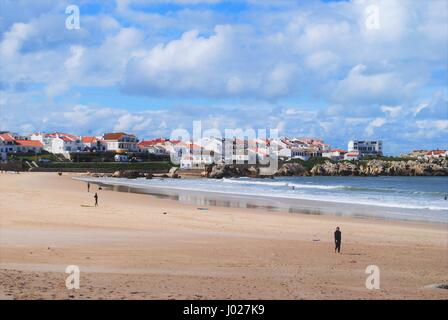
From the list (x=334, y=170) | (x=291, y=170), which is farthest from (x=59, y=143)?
(x=334, y=170)

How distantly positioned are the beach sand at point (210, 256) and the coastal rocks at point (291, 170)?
82.7m

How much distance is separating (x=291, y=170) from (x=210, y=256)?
96.9 meters

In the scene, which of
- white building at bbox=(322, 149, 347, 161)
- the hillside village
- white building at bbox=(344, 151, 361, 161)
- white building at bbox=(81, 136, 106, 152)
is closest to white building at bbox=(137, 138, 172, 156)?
the hillside village

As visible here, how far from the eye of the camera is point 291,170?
110750 millimetres

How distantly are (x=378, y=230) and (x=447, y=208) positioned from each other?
16.6m

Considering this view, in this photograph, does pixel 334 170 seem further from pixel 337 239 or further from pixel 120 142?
pixel 337 239

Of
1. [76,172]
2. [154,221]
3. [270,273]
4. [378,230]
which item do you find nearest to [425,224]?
[378,230]

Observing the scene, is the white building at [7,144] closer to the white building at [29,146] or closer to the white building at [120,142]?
the white building at [29,146]

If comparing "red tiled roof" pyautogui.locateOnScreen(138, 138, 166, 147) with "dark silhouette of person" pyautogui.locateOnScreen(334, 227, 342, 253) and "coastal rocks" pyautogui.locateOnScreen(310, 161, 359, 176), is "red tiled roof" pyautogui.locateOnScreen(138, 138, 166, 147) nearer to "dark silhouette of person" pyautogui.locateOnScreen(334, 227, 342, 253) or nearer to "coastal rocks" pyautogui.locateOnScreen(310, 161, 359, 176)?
"coastal rocks" pyautogui.locateOnScreen(310, 161, 359, 176)

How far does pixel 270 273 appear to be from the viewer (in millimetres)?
12664

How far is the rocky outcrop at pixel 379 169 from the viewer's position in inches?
4515

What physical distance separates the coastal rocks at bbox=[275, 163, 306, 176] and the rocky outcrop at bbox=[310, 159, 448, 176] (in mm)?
2942

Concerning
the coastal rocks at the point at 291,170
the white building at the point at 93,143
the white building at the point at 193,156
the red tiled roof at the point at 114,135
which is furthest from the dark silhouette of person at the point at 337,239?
the white building at the point at 93,143
